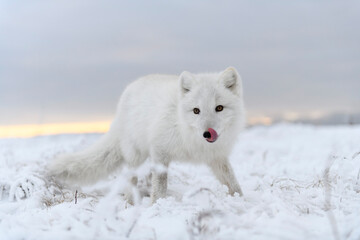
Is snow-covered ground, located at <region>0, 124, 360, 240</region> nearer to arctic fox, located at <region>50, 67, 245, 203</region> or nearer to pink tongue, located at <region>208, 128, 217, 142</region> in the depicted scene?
arctic fox, located at <region>50, 67, 245, 203</region>

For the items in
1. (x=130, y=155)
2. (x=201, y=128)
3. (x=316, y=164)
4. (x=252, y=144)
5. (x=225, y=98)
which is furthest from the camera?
(x=252, y=144)

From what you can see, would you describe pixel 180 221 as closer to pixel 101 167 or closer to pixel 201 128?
pixel 201 128

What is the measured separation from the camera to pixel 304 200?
325 centimetres

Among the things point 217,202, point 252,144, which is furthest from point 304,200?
point 252,144

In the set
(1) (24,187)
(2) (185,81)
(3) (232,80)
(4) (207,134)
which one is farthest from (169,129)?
(1) (24,187)

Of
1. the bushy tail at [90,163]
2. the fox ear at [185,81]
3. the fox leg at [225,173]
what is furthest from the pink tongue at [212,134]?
the bushy tail at [90,163]

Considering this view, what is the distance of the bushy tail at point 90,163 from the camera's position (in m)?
5.11

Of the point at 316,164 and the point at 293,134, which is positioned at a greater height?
the point at 316,164

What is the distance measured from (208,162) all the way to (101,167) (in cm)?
173

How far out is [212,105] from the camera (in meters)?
3.79

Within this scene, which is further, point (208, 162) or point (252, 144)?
point (252, 144)

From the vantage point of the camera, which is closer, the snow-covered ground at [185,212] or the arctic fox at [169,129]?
the snow-covered ground at [185,212]

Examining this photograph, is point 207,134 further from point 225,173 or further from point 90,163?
point 90,163

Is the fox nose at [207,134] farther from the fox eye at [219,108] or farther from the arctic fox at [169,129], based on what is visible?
the fox eye at [219,108]
